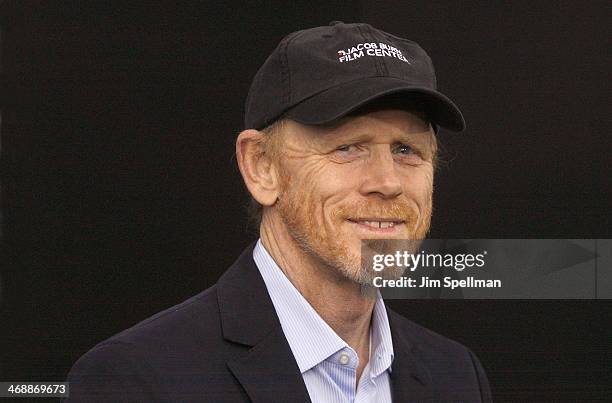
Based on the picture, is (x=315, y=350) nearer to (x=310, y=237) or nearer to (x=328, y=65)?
(x=310, y=237)

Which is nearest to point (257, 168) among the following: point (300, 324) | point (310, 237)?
point (310, 237)

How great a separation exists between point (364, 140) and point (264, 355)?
1.32 feet

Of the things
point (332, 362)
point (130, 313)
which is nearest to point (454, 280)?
point (332, 362)

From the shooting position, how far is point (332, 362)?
5.96 feet

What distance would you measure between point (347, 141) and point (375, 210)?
0.42 ft

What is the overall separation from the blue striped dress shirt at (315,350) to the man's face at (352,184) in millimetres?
82

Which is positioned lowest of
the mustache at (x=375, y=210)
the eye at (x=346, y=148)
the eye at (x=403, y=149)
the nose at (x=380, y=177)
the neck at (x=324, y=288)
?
the neck at (x=324, y=288)

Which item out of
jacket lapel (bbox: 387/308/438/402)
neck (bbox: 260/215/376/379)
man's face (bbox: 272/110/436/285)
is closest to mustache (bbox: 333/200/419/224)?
man's face (bbox: 272/110/436/285)

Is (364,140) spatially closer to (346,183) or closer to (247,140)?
(346,183)

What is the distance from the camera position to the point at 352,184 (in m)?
1.78

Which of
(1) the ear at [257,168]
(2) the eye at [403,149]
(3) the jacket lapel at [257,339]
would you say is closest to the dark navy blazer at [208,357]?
(3) the jacket lapel at [257,339]

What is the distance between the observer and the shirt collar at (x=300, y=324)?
179 cm

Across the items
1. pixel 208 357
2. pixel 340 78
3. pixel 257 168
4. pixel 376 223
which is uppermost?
pixel 340 78

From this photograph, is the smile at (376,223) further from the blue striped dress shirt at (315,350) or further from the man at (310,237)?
the blue striped dress shirt at (315,350)
